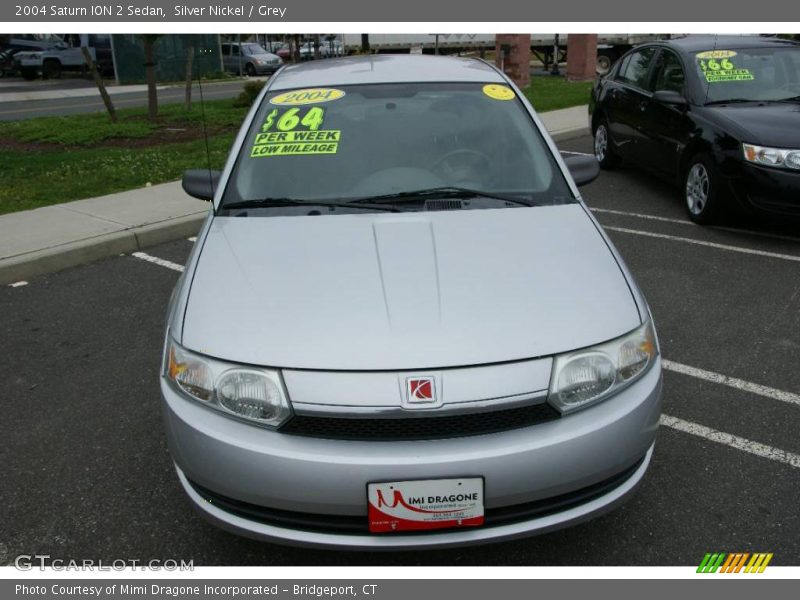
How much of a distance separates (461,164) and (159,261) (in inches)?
129

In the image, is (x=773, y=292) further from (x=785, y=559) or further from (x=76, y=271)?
(x=76, y=271)

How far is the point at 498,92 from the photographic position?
145 inches

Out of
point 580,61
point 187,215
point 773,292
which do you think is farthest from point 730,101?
point 580,61

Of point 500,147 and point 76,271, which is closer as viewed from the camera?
point 500,147

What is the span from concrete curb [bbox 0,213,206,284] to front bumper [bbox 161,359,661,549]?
149 inches

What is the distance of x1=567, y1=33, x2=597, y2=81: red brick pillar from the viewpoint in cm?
2067

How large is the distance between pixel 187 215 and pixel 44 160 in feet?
13.7

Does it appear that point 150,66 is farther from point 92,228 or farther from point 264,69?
point 264,69

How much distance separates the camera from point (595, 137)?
908 cm

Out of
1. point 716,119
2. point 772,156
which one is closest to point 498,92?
point 772,156

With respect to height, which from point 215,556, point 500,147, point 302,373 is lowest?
point 215,556

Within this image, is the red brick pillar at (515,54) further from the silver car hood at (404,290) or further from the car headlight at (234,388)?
the car headlight at (234,388)

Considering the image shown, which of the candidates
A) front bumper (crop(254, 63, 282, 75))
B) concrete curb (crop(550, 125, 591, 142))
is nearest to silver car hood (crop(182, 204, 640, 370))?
concrete curb (crop(550, 125, 591, 142))

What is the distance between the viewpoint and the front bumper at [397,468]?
2043 mm
